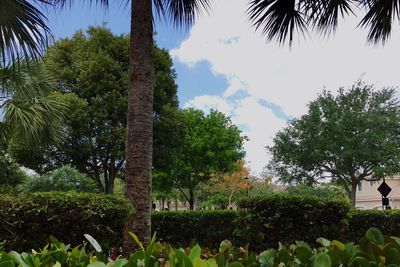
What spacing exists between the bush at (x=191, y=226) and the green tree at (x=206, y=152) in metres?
17.8

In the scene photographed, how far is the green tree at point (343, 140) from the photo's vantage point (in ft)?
81.6

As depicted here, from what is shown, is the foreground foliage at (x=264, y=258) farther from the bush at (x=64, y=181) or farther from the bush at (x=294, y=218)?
the bush at (x=64, y=181)

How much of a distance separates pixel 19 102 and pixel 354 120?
20585 millimetres

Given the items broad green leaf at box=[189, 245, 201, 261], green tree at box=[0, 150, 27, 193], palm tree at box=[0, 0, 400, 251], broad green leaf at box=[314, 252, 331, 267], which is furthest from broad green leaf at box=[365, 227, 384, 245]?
green tree at box=[0, 150, 27, 193]

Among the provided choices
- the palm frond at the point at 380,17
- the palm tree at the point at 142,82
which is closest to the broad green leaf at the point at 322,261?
the palm tree at the point at 142,82

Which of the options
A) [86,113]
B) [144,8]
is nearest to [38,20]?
[144,8]

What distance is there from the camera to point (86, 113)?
1739 cm

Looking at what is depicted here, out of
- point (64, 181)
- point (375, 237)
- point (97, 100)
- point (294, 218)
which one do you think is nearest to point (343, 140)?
point (97, 100)

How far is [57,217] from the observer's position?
15.5 ft

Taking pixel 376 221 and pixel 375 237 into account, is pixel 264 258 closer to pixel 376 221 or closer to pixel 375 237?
pixel 375 237

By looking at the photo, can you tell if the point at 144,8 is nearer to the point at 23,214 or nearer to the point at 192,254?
the point at 23,214

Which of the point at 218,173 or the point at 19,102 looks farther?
the point at 218,173

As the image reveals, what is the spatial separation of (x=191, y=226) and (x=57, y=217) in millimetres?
5771

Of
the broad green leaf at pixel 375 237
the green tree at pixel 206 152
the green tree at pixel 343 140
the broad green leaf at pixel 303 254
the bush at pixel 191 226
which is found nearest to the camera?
the broad green leaf at pixel 303 254
